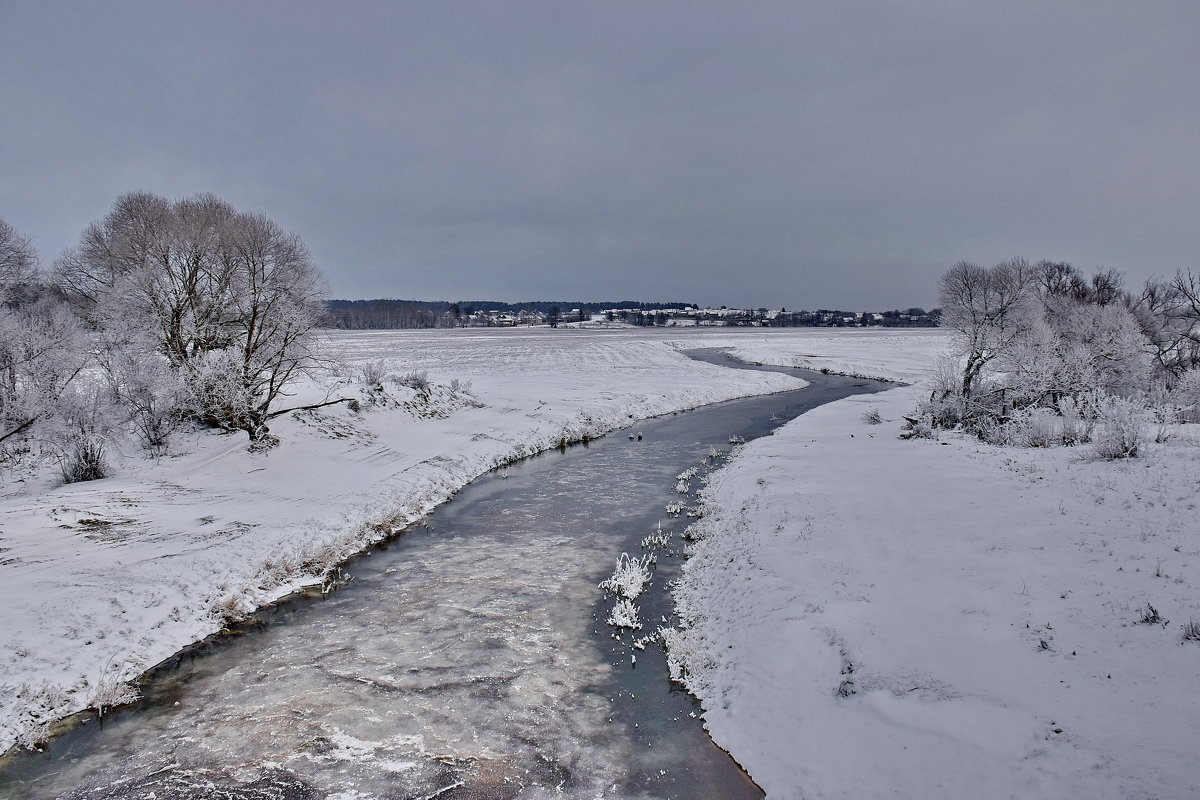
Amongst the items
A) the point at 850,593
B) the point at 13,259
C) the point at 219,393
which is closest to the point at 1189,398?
the point at 850,593

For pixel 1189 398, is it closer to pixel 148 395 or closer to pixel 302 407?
pixel 302 407

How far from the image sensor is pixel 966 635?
6816mm

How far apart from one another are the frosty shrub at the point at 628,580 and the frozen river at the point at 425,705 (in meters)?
0.25

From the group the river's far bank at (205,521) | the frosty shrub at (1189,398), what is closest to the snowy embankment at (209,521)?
the river's far bank at (205,521)

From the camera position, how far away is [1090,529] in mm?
8477

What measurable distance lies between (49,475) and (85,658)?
987cm

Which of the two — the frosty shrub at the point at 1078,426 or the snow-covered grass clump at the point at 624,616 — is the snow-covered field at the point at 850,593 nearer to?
the snow-covered grass clump at the point at 624,616

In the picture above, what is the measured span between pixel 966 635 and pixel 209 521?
13.7 metres

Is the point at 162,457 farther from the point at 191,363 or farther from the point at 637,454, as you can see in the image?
the point at 637,454

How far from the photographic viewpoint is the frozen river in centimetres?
595

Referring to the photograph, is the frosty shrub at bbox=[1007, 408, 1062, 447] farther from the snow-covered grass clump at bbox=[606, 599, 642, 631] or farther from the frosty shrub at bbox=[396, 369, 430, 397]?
the frosty shrub at bbox=[396, 369, 430, 397]

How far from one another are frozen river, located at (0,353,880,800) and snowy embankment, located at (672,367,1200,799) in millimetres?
897

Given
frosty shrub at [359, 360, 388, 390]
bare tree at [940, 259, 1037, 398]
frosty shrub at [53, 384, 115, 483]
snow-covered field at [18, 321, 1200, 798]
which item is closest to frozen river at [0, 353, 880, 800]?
snow-covered field at [18, 321, 1200, 798]

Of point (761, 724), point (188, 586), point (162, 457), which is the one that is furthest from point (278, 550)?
point (761, 724)
